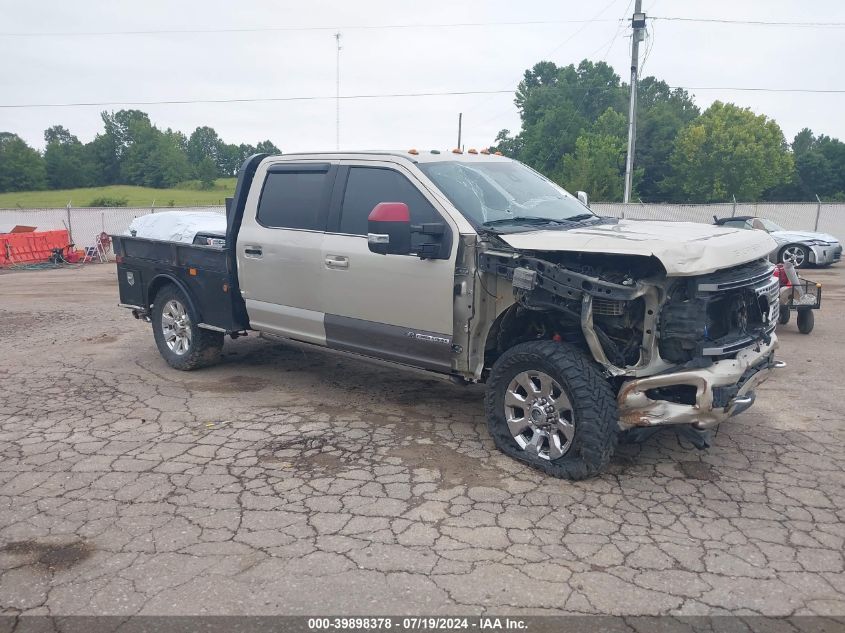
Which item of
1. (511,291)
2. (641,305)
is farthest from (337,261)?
(641,305)

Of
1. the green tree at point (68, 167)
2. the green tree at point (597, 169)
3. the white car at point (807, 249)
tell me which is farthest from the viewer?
the green tree at point (68, 167)

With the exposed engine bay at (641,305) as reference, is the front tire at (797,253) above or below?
below

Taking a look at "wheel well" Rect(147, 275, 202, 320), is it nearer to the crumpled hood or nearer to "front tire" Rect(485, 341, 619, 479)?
"front tire" Rect(485, 341, 619, 479)

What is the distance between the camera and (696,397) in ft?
13.8

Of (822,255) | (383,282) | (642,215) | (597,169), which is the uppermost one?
(597,169)

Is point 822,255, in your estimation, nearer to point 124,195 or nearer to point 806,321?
point 806,321

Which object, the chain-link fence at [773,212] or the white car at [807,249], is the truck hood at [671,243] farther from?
the chain-link fence at [773,212]

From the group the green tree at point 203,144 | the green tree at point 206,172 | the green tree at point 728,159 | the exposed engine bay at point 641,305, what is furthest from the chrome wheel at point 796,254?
the green tree at point 203,144

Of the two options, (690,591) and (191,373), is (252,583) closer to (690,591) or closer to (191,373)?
(690,591)

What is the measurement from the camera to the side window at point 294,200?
5.95 m

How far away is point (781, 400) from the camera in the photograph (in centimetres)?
631

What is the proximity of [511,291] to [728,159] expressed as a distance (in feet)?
193

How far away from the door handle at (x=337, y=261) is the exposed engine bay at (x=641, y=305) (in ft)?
4.40

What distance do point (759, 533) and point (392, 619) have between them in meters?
2.13
